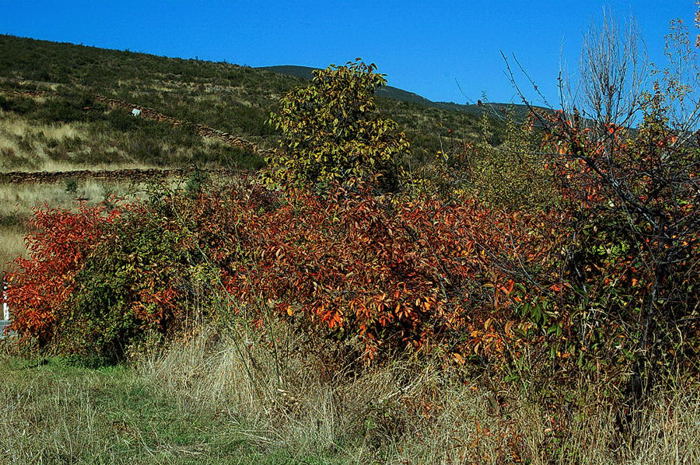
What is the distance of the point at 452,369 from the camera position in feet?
19.2

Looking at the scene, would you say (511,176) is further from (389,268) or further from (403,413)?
(403,413)

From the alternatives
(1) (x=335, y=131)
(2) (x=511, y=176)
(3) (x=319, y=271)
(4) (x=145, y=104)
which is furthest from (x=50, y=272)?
(4) (x=145, y=104)

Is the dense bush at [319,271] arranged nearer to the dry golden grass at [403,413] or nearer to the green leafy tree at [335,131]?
the dry golden grass at [403,413]

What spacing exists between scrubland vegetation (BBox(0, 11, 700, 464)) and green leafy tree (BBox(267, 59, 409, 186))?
2.38 feet

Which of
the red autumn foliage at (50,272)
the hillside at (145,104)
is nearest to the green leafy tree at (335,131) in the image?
the red autumn foliage at (50,272)

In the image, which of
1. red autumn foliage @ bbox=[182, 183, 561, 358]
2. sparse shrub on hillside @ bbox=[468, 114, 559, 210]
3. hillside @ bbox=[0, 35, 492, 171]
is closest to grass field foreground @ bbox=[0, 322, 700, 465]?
red autumn foliage @ bbox=[182, 183, 561, 358]

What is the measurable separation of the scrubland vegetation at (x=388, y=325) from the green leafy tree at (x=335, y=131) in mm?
727

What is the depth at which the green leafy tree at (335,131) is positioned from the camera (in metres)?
10.0

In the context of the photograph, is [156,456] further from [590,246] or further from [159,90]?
[159,90]

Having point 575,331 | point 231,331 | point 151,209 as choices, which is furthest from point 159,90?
point 575,331

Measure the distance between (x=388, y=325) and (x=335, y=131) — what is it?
426cm

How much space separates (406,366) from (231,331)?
5.43ft

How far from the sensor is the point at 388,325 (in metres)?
6.53

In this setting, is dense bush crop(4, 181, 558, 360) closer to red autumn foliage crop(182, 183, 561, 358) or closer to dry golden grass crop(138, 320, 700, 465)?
red autumn foliage crop(182, 183, 561, 358)
